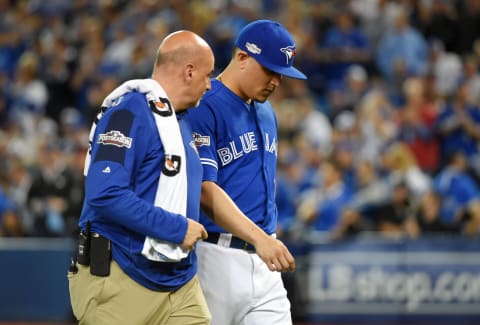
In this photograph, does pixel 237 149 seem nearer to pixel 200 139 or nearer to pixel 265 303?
pixel 200 139

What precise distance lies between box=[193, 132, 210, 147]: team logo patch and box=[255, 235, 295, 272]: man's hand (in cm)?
63

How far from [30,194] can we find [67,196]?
66 centimetres

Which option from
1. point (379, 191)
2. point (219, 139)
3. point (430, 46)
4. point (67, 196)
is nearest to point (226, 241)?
point (219, 139)

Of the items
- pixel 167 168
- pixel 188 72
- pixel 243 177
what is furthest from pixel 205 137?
pixel 167 168

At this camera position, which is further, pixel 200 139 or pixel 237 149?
pixel 237 149

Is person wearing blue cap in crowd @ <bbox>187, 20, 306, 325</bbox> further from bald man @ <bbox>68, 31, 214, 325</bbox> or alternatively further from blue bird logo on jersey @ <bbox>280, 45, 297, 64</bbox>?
bald man @ <bbox>68, 31, 214, 325</bbox>

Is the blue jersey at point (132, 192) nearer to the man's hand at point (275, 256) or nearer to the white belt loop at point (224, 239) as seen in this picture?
the man's hand at point (275, 256)

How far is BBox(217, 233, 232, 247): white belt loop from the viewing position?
200 inches

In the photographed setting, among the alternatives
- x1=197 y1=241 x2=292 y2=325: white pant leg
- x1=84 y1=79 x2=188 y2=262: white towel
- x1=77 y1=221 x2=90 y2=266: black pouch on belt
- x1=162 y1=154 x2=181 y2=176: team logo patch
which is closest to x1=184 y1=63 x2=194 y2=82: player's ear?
x1=84 y1=79 x2=188 y2=262: white towel

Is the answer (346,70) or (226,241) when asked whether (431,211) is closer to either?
(346,70)

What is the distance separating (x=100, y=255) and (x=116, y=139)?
519 mm

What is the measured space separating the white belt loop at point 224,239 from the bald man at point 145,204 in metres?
0.60

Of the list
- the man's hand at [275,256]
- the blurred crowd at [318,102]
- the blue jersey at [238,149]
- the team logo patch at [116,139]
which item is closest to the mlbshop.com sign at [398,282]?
the blurred crowd at [318,102]

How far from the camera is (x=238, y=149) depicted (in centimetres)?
509
